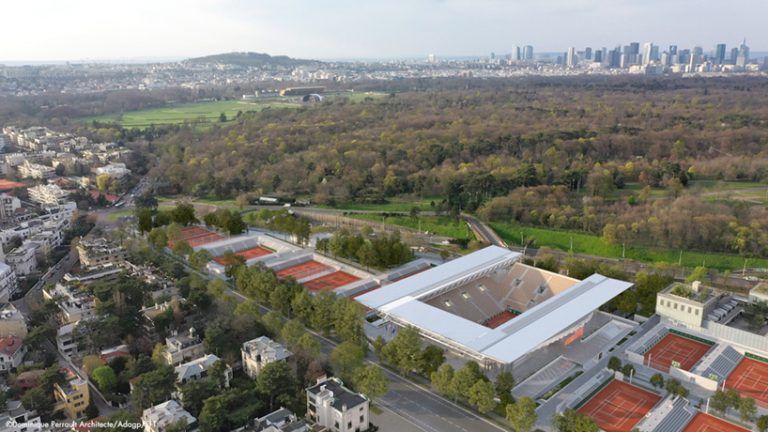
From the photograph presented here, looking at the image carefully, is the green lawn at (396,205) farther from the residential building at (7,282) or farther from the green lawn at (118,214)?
the residential building at (7,282)

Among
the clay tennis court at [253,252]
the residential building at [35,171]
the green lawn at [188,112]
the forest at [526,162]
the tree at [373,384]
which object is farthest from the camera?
the green lawn at [188,112]

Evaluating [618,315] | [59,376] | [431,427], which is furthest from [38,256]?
[618,315]

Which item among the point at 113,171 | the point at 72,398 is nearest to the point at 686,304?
the point at 72,398

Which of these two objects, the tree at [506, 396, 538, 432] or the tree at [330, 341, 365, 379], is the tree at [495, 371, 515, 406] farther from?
the tree at [330, 341, 365, 379]

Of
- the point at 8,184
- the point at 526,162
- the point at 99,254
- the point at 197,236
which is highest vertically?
the point at 526,162

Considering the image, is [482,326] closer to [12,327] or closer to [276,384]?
[276,384]

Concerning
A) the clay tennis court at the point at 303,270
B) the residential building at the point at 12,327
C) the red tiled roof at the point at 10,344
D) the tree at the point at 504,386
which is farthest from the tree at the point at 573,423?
the residential building at the point at 12,327
